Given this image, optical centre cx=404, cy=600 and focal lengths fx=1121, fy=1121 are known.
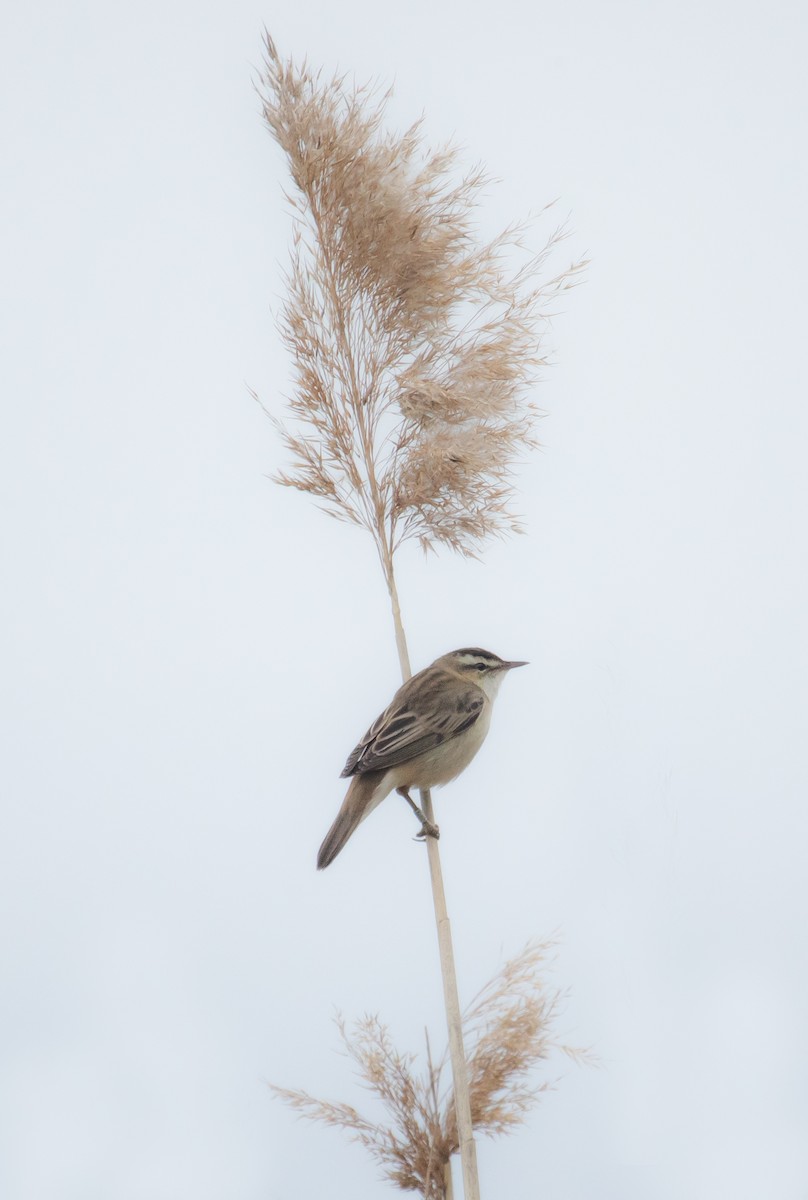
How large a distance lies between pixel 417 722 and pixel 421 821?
22cm

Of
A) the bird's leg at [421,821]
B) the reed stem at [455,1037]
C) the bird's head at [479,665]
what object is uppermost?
the bird's head at [479,665]

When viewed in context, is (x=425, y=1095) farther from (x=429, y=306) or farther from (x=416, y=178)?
(x=416, y=178)

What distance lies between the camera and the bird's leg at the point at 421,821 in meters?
2.30

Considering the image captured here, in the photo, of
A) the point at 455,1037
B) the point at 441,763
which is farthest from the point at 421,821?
the point at 455,1037

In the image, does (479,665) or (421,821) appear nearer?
(421,821)

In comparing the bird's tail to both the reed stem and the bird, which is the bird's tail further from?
the reed stem

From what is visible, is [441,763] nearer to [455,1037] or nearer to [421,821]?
[421,821]

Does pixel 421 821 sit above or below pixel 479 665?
below

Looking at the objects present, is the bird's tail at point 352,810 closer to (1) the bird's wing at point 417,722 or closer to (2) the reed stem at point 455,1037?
(1) the bird's wing at point 417,722

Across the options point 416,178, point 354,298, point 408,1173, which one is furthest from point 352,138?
point 408,1173

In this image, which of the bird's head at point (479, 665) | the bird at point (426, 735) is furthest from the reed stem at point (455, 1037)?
the bird's head at point (479, 665)

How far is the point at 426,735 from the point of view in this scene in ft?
8.02

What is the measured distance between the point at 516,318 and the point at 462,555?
46 centimetres

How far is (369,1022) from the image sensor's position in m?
1.80
